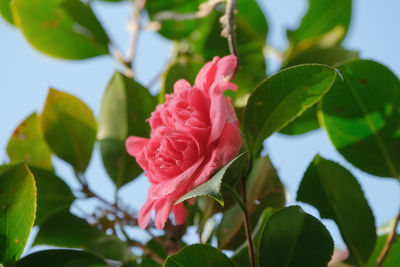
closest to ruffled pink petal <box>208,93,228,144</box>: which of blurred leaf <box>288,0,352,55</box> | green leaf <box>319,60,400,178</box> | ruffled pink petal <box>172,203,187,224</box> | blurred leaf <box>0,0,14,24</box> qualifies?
ruffled pink petal <box>172,203,187,224</box>

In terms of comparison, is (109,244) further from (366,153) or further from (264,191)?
(366,153)

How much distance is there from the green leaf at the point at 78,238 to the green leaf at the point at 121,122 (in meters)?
0.09

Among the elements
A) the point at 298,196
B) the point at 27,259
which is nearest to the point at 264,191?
the point at 298,196

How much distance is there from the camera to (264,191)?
661 mm

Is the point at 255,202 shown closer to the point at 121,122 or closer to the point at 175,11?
the point at 121,122

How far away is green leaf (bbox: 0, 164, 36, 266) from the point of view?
538mm

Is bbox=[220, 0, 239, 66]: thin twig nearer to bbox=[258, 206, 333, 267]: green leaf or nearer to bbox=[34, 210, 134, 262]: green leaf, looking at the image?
bbox=[258, 206, 333, 267]: green leaf

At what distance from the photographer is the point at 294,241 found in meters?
0.48

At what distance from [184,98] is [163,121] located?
38 mm

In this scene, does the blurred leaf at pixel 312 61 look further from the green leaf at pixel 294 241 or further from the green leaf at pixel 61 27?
the green leaf at pixel 61 27

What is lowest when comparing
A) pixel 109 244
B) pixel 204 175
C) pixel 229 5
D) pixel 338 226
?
pixel 109 244

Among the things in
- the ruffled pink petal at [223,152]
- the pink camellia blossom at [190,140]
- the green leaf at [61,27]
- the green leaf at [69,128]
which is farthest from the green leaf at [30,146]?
the ruffled pink petal at [223,152]

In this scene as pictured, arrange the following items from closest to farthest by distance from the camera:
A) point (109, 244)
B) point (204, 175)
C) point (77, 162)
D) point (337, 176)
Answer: point (204, 175) < point (337, 176) < point (109, 244) < point (77, 162)

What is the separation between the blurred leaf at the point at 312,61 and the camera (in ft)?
2.29
